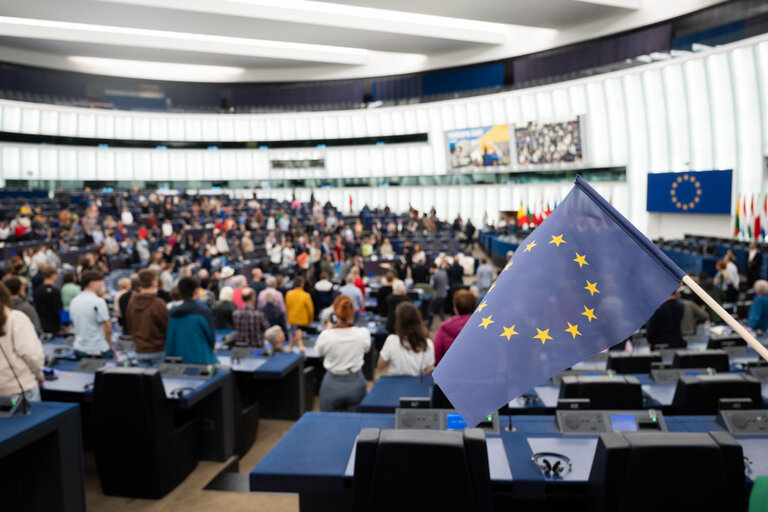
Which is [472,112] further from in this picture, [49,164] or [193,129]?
[49,164]

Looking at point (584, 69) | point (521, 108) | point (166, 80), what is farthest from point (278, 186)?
point (584, 69)

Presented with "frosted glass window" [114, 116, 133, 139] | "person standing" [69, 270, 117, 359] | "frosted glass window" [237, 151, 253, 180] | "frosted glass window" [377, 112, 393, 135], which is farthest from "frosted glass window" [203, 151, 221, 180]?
"person standing" [69, 270, 117, 359]

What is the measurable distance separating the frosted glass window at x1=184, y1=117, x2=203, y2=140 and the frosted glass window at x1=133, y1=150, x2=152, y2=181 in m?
3.10

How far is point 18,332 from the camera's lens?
158 inches

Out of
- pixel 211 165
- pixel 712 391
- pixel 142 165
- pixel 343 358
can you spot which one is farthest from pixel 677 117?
pixel 142 165

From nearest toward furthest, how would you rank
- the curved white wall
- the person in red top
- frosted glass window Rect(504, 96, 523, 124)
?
the person in red top, the curved white wall, frosted glass window Rect(504, 96, 523, 124)

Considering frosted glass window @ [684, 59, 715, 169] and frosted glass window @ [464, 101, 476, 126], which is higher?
frosted glass window @ [464, 101, 476, 126]

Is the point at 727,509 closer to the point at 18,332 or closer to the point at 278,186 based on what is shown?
the point at 18,332

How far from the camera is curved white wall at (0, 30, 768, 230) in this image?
1970cm

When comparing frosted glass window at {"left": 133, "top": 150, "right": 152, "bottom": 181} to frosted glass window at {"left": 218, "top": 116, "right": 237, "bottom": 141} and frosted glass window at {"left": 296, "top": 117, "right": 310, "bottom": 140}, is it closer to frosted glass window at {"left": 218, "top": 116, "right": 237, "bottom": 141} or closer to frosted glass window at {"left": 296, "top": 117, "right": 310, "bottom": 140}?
frosted glass window at {"left": 218, "top": 116, "right": 237, "bottom": 141}

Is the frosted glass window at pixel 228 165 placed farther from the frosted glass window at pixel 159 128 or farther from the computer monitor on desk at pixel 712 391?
the computer monitor on desk at pixel 712 391

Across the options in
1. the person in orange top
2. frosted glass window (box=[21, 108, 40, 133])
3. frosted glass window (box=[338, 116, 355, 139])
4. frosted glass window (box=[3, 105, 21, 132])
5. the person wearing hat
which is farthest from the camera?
frosted glass window (box=[338, 116, 355, 139])

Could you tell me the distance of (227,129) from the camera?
38.6 meters

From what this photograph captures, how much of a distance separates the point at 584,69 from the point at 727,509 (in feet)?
90.4
